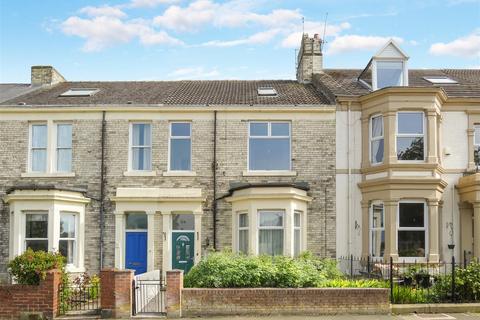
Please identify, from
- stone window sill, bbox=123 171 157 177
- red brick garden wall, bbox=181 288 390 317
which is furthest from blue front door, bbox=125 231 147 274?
red brick garden wall, bbox=181 288 390 317

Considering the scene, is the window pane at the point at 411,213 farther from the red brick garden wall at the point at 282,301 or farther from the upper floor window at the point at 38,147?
the upper floor window at the point at 38,147

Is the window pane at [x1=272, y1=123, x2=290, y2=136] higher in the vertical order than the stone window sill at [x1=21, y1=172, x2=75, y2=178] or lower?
higher

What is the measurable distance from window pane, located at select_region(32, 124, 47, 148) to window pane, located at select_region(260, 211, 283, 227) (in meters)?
8.61

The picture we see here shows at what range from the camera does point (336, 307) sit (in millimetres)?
16172

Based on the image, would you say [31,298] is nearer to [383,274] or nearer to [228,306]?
[228,306]

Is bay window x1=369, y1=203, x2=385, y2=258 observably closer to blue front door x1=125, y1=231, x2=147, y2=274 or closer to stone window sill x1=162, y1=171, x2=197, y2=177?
stone window sill x1=162, y1=171, x2=197, y2=177

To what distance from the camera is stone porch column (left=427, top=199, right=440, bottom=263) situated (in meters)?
22.4

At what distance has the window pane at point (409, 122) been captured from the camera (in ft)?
75.8

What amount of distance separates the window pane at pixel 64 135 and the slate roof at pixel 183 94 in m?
0.86

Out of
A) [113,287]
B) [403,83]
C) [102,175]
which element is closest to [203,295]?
[113,287]

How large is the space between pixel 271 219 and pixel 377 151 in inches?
181

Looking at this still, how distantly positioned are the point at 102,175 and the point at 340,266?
918 centimetres

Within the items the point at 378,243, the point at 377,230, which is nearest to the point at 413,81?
the point at 377,230

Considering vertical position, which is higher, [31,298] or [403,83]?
[403,83]
